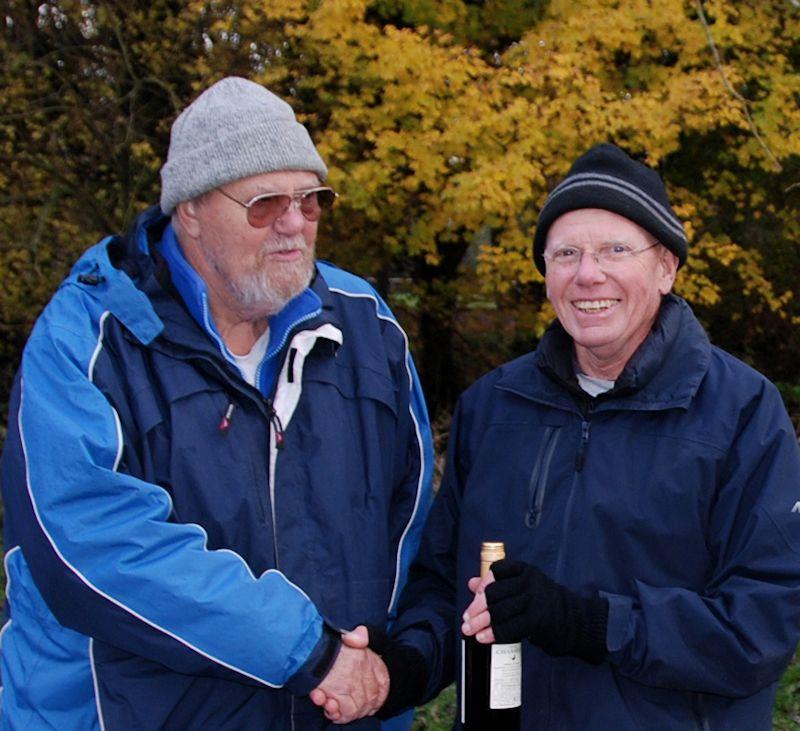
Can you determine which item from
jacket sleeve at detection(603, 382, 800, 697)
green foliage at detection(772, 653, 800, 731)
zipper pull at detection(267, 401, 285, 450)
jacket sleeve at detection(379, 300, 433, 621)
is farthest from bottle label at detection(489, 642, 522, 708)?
green foliage at detection(772, 653, 800, 731)

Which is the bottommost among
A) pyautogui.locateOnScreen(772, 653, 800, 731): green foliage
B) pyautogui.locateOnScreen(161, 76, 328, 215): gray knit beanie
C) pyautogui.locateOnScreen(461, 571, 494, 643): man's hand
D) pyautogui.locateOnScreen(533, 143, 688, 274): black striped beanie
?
pyautogui.locateOnScreen(772, 653, 800, 731): green foliage

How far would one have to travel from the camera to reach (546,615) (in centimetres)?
237

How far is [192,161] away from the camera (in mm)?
2824

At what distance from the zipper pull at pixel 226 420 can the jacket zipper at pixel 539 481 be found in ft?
2.47

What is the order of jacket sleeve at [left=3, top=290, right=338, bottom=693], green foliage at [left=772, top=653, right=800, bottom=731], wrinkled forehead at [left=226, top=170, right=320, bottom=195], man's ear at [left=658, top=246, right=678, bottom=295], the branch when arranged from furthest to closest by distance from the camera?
the branch → green foliage at [left=772, top=653, right=800, bottom=731] → wrinkled forehead at [left=226, top=170, right=320, bottom=195] → man's ear at [left=658, top=246, right=678, bottom=295] → jacket sleeve at [left=3, top=290, right=338, bottom=693]

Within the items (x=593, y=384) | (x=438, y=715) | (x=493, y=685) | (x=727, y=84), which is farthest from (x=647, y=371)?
(x=727, y=84)

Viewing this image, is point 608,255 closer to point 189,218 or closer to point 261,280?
point 261,280

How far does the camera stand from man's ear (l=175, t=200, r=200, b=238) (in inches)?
113

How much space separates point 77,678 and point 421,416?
117 cm

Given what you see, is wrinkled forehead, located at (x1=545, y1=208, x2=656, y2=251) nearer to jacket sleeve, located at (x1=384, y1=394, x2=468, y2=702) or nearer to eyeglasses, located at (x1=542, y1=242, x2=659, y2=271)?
eyeglasses, located at (x1=542, y1=242, x2=659, y2=271)

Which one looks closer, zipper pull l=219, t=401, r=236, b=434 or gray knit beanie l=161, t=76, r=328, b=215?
zipper pull l=219, t=401, r=236, b=434

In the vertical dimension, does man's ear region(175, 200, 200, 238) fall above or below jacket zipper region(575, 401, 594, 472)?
above

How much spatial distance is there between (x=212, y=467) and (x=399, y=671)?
2.33 ft

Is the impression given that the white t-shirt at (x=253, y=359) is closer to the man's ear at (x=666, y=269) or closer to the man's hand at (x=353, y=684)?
→ the man's hand at (x=353, y=684)
